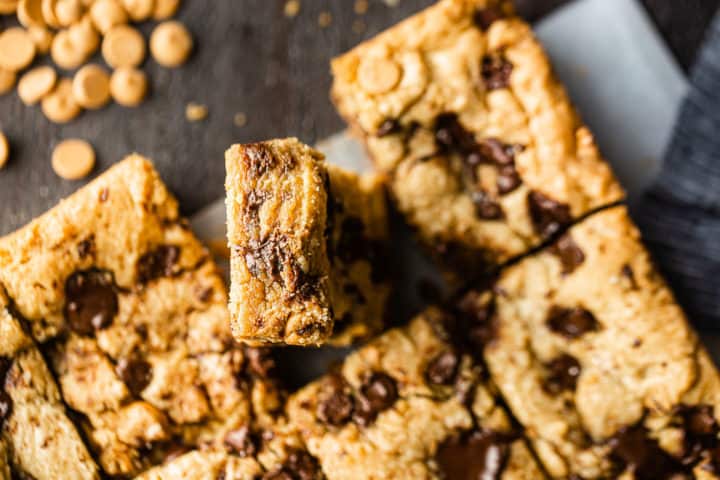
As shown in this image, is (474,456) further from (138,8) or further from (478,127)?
(138,8)

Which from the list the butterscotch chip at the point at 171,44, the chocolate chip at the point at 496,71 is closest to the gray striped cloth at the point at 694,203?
the chocolate chip at the point at 496,71

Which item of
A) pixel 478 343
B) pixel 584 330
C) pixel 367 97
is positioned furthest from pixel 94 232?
pixel 584 330

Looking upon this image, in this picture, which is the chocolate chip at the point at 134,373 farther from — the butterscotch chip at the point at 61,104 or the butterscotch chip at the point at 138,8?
the butterscotch chip at the point at 138,8

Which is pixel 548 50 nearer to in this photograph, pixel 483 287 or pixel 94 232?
pixel 483 287

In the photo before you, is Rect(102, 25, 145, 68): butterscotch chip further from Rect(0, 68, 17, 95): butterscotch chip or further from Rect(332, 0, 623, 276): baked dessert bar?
Rect(332, 0, 623, 276): baked dessert bar

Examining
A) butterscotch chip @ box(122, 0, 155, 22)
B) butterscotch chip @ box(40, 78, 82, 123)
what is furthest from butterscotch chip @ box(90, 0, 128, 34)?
butterscotch chip @ box(40, 78, 82, 123)

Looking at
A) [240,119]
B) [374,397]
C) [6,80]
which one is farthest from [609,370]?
[6,80]
